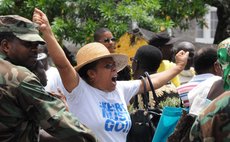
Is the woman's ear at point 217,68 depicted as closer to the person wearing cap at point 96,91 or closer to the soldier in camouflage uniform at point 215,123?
the person wearing cap at point 96,91

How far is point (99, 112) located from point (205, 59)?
152 cm

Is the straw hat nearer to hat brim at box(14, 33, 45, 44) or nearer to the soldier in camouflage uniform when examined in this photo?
hat brim at box(14, 33, 45, 44)

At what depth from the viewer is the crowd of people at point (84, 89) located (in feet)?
11.5

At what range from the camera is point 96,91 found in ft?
16.2

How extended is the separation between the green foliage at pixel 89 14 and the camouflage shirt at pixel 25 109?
5.32 meters

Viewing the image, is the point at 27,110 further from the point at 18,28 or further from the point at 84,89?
the point at 84,89

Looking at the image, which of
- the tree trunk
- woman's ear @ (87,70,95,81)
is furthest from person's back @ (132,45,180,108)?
the tree trunk

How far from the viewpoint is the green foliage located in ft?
29.7

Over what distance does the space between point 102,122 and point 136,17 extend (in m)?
4.44

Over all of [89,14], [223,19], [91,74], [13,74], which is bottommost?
[223,19]

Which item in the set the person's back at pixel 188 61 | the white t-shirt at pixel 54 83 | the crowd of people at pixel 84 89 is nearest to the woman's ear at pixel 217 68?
the crowd of people at pixel 84 89

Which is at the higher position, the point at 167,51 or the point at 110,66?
the point at 110,66

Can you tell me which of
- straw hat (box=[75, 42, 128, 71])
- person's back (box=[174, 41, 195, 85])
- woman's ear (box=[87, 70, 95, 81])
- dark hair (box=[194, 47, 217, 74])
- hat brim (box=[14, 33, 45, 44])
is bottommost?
person's back (box=[174, 41, 195, 85])

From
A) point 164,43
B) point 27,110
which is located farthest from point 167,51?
point 27,110
